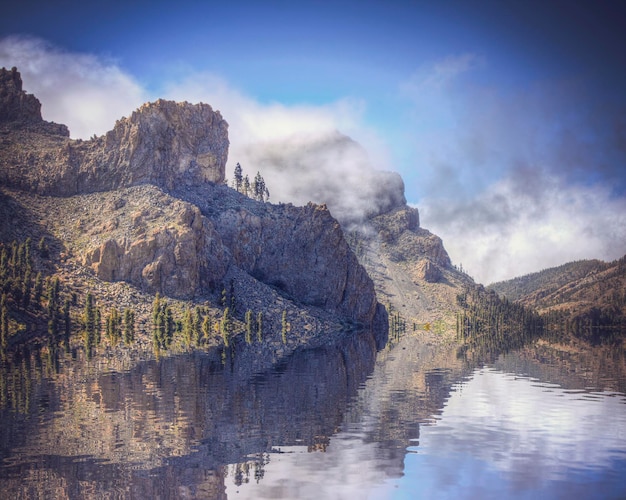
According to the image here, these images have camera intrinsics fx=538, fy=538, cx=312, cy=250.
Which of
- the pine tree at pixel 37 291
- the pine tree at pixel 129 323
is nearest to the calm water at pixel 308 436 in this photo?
the pine tree at pixel 129 323

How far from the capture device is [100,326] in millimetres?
154500

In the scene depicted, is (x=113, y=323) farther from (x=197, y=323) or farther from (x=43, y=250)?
(x=43, y=250)

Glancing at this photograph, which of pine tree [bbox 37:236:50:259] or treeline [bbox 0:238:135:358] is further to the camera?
pine tree [bbox 37:236:50:259]

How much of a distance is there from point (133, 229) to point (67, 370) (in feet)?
459

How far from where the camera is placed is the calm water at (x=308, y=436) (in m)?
24.1

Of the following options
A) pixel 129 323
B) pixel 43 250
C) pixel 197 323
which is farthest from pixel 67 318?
pixel 43 250

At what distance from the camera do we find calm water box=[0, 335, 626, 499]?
24141 mm

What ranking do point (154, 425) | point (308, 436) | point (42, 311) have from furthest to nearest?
point (42, 311) → point (154, 425) → point (308, 436)

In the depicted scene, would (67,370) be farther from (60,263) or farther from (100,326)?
(60,263)

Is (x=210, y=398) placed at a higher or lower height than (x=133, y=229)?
lower

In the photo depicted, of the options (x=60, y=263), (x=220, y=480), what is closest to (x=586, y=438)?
(x=220, y=480)

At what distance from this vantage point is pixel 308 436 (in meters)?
32.8

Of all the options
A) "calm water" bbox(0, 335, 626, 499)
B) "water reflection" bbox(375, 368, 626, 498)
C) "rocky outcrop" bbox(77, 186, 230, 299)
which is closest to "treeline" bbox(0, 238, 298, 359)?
"rocky outcrop" bbox(77, 186, 230, 299)

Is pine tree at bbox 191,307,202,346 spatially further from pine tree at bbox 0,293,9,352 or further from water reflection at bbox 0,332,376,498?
water reflection at bbox 0,332,376,498
